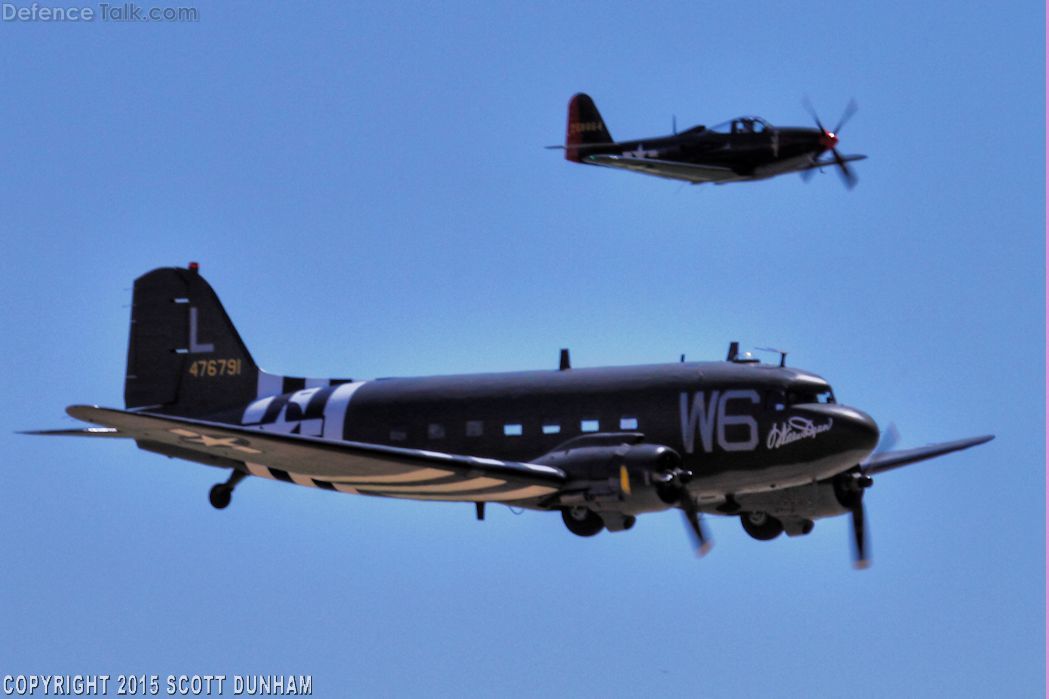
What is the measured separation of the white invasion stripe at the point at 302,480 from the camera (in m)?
31.1

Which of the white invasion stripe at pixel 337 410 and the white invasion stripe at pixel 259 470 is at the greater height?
the white invasion stripe at pixel 337 410

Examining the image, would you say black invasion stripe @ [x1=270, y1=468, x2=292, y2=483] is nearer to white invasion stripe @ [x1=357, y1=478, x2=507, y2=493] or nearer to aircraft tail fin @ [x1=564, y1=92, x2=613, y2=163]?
white invasion stripe @ [x1=357, y1=478, x2=507, y2=493]

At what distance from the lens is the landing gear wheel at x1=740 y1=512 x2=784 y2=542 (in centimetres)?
3142

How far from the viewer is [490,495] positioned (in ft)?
96.2

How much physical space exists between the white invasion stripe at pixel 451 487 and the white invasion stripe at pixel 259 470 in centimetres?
244

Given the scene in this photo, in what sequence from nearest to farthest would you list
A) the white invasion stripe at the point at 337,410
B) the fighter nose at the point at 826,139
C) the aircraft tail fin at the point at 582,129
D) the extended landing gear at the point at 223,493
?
the white invasion stripe at the point at 337,410 → the extended landing gear at the point at 223,493 → the fighter nose at the point at 826,139 → the aircraft tail fin at the point at 582,129

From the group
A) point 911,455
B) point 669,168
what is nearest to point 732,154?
point 669,168

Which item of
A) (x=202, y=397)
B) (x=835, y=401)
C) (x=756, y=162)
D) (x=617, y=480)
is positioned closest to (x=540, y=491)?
(x=617, y=480)

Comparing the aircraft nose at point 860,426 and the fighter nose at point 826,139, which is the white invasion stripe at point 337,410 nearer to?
the aircraft nose at point 860,426

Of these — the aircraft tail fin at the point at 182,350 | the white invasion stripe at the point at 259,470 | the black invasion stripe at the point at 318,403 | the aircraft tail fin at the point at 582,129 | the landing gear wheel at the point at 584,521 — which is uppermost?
the aircraft tail fin at the point at 582,129

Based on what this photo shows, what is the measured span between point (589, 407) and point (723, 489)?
8.97 feet

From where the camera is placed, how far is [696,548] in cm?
2848

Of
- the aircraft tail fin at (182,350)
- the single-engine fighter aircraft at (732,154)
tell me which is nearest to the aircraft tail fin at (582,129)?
the single-engine fighter aircraft at (732,154)

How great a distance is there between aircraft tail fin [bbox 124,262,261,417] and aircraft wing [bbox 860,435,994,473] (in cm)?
1272
